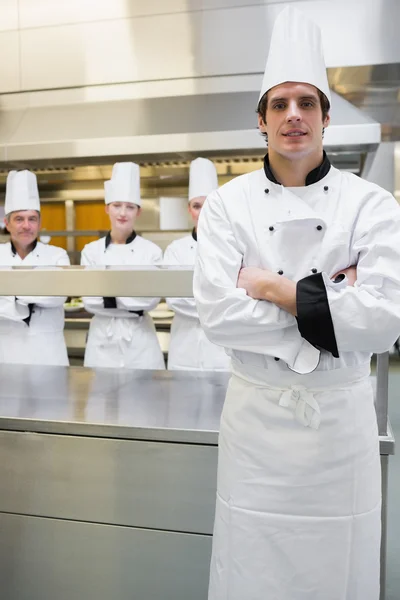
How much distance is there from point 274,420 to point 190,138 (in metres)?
2.91

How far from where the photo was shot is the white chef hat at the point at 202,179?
9.69ft

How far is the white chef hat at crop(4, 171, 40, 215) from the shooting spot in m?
2.74

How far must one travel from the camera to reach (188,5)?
3.86 metres

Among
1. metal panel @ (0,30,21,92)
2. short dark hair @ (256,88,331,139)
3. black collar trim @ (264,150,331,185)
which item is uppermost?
metal panel @ (0,30,21,92)

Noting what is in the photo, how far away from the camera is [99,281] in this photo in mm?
1362

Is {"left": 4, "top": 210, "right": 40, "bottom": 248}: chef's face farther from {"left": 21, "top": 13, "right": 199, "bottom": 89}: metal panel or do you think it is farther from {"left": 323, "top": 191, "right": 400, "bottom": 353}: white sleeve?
{"left": 323, "top": 191, "right": 400, "bottom": 353}: white sleeve

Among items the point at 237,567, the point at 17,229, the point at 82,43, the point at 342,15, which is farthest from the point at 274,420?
the point at 82,43

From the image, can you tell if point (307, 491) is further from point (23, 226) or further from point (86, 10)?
point (86, 10)

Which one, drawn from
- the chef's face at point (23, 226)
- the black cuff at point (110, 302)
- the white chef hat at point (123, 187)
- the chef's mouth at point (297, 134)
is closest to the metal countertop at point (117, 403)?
the black cuff at point (110, 302)

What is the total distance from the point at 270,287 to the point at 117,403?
77 cm

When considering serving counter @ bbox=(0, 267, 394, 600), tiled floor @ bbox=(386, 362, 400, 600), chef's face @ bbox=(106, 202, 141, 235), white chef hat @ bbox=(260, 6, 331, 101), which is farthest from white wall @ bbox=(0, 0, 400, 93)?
serving counter @ bbox=(0, 267, 394, 600)

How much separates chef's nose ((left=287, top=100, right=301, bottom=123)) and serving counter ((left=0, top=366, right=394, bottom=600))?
30.7 inches

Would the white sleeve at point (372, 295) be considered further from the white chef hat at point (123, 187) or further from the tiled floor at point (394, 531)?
the white chef hat at point (123, 187)

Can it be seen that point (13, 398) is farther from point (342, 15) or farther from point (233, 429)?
point (342, 15)
